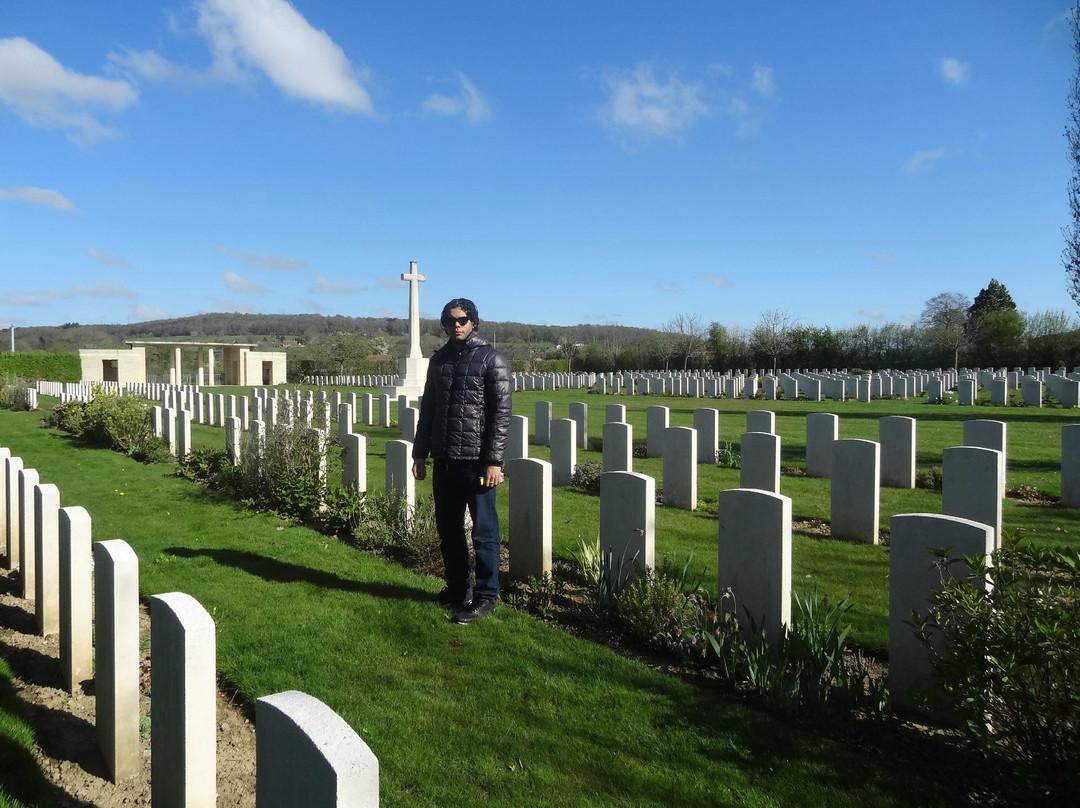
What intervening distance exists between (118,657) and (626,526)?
306cm

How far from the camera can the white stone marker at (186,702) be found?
2287mm

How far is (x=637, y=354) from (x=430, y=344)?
26231mm

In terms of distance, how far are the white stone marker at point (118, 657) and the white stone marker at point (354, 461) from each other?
4.62 metres

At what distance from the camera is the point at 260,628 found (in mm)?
4645

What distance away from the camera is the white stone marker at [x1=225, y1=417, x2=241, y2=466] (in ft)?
32.2

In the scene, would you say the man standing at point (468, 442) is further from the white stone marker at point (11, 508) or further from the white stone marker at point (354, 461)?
the white stone marker at point (11, 508)

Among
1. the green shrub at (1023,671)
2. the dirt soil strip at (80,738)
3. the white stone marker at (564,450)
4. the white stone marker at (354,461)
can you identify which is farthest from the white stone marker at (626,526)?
the white stone marker at (564,450)

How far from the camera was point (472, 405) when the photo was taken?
4715 millimetres

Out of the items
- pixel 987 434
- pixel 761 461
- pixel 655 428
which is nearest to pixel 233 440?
pixel 655 428

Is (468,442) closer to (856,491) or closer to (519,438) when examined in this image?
(856,491)

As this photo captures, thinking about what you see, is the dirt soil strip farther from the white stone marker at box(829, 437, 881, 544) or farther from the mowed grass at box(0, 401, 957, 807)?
the white stone marker at box(829, 437, 881, 544)

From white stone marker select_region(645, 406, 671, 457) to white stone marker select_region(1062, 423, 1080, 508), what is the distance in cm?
519

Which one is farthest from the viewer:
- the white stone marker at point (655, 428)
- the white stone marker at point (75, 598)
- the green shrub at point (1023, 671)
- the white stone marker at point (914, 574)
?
the white stone marker at point (655, 428)

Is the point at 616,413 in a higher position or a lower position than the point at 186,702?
higher
